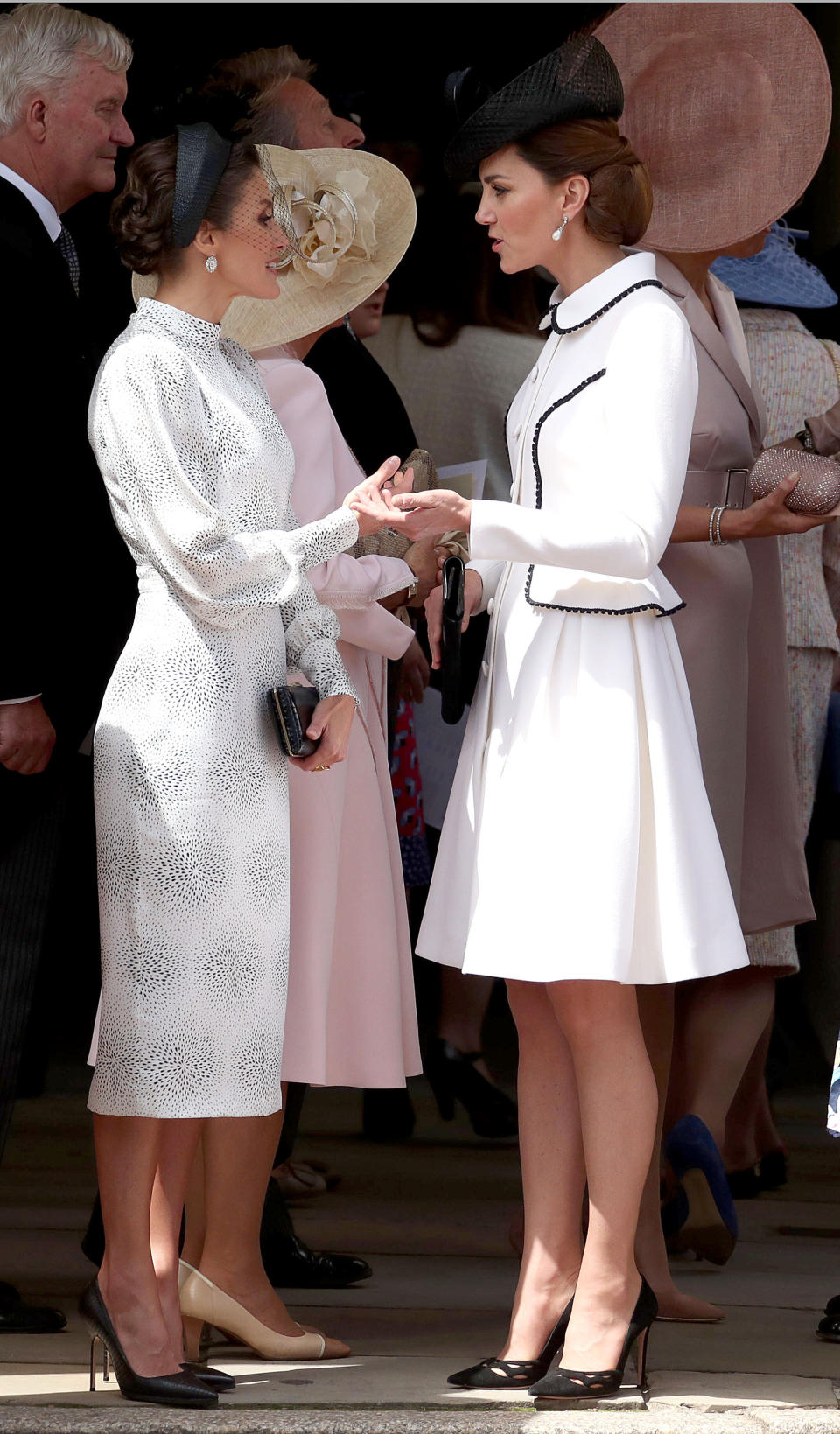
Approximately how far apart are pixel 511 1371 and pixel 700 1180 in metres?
0.60

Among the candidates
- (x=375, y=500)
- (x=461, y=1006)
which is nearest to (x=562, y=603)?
(x=375, y=500)

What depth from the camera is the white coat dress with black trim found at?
2729 millimetres

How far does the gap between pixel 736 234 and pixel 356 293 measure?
0.71 meters

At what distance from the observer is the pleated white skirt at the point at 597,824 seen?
274 cm

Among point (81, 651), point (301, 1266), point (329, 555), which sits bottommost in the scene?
point (301, 1266)

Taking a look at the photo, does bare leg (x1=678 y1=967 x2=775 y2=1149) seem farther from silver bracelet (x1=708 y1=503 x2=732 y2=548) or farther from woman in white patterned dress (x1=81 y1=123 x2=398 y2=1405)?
woman in white patterned dress (x1=81 y1=123 x2=398 y2=1405)

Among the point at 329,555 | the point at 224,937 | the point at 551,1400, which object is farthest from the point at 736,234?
the point at 551,1400

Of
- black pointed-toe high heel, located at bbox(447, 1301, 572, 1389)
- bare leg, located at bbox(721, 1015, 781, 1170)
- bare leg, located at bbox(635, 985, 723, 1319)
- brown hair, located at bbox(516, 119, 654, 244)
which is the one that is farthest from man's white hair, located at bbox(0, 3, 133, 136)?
bare leg, located at bbox(721, 1015, 781, 1170)

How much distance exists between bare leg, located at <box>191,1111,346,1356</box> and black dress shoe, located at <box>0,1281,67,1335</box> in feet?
1.11

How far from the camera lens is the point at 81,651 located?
125 inches

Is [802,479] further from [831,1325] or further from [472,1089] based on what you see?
[472,1089]

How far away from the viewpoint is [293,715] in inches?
108

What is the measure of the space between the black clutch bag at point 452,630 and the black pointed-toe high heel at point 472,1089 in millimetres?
2038

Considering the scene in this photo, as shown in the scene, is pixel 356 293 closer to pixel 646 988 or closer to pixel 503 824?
pixel 503 824
